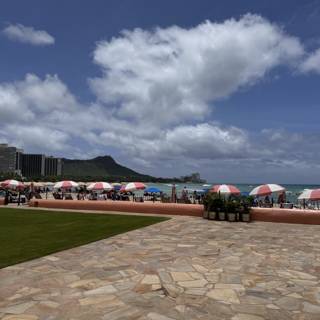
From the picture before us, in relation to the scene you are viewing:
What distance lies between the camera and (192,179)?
7485 inches

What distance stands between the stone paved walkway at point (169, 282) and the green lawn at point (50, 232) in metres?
0.65

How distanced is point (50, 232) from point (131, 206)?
783 centimetres

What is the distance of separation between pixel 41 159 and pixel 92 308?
168121 millimetres

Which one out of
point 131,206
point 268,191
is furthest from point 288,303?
point 268,191

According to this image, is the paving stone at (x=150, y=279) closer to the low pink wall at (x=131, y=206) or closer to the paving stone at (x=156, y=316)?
the paving stone at (x=156, y=316)

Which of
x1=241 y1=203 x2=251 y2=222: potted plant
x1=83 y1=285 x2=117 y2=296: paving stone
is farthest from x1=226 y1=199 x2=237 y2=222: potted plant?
x1=83 y1=285 x2=117 y2=296: paving stone

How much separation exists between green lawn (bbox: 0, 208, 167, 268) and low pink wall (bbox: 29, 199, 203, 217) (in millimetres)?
2092

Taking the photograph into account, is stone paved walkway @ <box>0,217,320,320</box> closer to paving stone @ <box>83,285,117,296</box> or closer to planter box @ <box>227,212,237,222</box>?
paving stone @ <box>83,285,117,296</box>

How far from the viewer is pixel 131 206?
791 inches

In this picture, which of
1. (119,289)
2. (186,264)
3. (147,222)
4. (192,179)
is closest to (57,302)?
(119,289)

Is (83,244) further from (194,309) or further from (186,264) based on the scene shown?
(194,309)

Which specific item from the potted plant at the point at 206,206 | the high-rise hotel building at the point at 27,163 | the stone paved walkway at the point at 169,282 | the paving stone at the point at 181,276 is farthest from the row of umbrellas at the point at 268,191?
the high-rise hotel building at the point at 27,163

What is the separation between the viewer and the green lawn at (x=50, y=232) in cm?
921

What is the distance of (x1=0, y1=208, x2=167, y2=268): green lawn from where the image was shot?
9.21 meters
